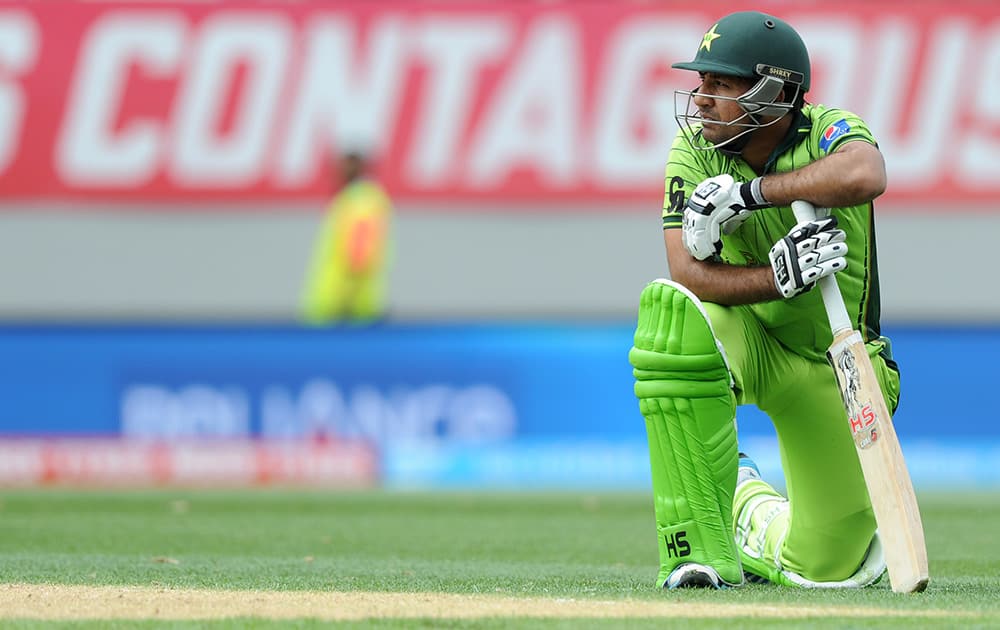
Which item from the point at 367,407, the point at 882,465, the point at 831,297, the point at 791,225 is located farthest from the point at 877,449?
→ the point at 367,407

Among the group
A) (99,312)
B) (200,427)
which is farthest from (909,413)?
(99,312)

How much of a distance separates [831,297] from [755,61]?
0.67m

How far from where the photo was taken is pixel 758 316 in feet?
16.3

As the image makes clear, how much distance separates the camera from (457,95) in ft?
49.5

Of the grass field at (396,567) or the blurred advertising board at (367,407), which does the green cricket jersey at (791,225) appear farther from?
the blurred advertising board at (367,407)

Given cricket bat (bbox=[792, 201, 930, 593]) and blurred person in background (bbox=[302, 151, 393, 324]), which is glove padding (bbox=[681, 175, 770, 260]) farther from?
blurred person in background (bbox=[302, 151, 393, 324])

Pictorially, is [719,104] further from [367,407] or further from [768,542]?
[367,407]

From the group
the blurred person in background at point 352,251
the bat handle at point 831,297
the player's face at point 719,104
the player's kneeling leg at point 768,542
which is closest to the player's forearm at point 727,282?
the bat handle at point 831,297

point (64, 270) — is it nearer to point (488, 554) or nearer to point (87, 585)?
point (488, 554)

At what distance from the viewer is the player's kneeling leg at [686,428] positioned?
4621 mm

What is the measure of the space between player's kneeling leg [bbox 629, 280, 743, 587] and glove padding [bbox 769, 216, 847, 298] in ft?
0.76

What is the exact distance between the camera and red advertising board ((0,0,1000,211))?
49.1ft

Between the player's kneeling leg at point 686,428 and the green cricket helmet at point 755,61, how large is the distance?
1.88 feet

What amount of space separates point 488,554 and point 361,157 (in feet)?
21.0
